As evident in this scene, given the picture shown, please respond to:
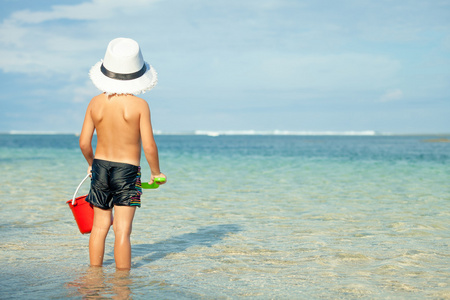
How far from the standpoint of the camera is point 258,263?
223 inches

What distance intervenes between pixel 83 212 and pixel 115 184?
2.13ft

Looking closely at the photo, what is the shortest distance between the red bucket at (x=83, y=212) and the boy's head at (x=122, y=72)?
1.08 m

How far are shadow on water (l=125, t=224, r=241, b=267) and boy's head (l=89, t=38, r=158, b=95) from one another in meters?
2.07

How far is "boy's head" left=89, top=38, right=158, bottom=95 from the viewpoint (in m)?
4.66

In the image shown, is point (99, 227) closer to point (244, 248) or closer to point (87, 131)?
point (87, 131)

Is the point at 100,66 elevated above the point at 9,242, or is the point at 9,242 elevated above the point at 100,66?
the point at 100,66

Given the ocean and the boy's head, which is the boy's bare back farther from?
the ocean

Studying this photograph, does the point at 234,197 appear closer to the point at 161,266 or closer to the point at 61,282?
the point at 161,266

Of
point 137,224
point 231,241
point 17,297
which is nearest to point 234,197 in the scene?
point 137,224

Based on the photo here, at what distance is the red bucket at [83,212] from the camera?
5.08 m

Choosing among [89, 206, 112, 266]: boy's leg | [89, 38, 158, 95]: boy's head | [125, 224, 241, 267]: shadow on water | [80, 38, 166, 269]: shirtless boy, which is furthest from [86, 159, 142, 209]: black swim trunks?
[125, 224, 241, 267]: shadow on water

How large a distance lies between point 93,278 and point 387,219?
223 inches

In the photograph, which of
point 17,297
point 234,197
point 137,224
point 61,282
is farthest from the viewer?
point 234,197

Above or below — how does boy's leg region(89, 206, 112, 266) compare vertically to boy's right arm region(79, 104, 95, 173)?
below
